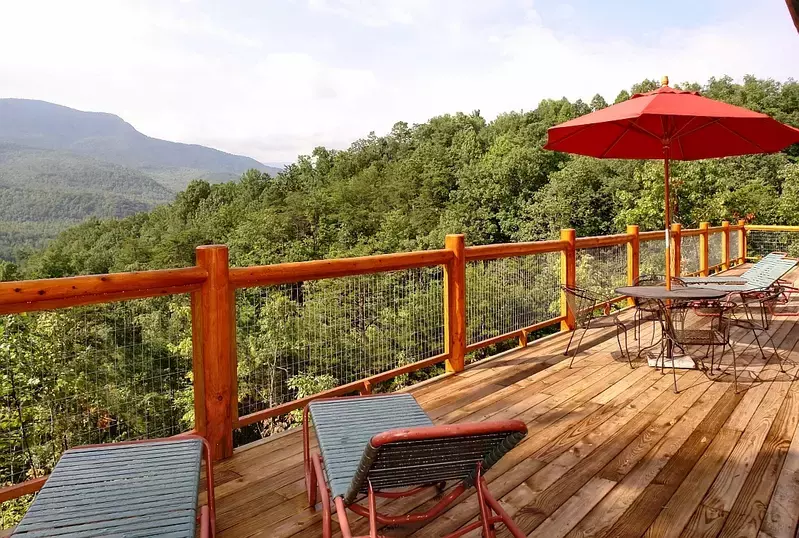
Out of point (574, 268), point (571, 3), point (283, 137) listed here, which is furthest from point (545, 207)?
point (283, 137)

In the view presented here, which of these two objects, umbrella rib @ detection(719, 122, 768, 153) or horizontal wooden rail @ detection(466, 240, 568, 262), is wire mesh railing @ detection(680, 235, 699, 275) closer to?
umbrella rib @ detection(719, 122, 768, 153)

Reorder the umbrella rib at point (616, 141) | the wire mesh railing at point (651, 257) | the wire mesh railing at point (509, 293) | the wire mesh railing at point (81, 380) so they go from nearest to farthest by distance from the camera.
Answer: the wire mesh railing at point (81, 380)
the wire mesh railing at point (509, 293)
the umbrella rib at point (616, 141)
the wire mesh railing at point (651, 257)

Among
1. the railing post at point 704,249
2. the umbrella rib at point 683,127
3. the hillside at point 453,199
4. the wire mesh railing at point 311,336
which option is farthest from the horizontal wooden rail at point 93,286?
the hillside at point 453,199

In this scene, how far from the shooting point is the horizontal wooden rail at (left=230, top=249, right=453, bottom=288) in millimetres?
3035

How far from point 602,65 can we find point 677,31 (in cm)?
523

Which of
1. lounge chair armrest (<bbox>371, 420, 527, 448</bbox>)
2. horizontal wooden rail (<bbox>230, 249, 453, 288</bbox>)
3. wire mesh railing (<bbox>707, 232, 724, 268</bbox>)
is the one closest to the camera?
lounge chair armrest (<bbox>371, 420, 527, 448</bbox>)

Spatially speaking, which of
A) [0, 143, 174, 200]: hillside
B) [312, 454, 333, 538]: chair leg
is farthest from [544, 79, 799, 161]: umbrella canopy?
[0, 143, 174, 200]: hillside

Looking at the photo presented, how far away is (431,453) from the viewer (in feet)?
5.11

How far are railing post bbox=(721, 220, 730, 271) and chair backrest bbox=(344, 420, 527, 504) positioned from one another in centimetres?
1152

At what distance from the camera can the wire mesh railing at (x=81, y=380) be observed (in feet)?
8.21

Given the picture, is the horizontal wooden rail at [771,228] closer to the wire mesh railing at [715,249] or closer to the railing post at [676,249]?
the wire mesh railing at [715,249]

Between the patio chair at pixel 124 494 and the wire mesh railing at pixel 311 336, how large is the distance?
1213mm

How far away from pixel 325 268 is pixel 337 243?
116ft

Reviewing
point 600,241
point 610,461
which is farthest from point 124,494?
point 600,241
